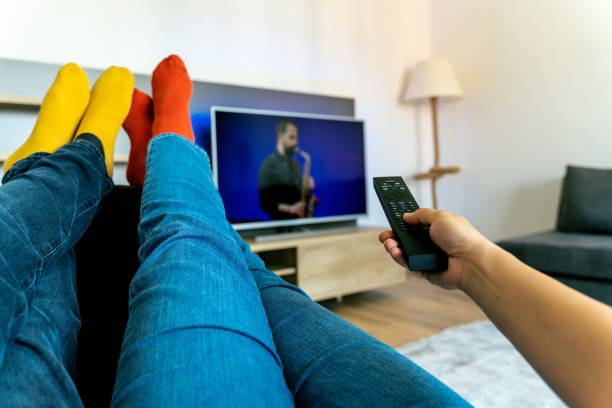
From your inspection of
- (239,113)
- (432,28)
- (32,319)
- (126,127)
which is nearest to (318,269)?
(239,113)

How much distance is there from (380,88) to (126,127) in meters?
2.06

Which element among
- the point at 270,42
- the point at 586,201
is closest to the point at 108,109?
the point at 270,42

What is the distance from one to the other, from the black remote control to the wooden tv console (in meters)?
1.22

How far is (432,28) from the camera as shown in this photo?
10.5 ft

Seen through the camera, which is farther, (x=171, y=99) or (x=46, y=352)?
(x=171, y=99)

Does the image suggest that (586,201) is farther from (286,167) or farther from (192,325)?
(192,325)

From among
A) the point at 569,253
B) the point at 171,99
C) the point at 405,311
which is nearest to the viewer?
the point at 171,99

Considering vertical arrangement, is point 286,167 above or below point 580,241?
above

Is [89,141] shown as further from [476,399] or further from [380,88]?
[380,88]

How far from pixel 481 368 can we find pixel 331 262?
894 mm

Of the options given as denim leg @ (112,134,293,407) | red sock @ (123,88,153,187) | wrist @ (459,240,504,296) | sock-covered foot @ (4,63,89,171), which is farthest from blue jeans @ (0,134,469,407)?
red sock @ (123,88,153,187)

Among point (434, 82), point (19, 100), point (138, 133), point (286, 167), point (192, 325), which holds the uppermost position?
point (434, 82)

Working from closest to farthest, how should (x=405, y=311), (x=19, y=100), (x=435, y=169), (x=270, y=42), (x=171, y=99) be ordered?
(x=171, y=99) → (x=19, y=100) → (x=405, y=311) → (x=270, y=42) → (x=435, y=169)

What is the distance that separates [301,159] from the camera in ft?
7.45
